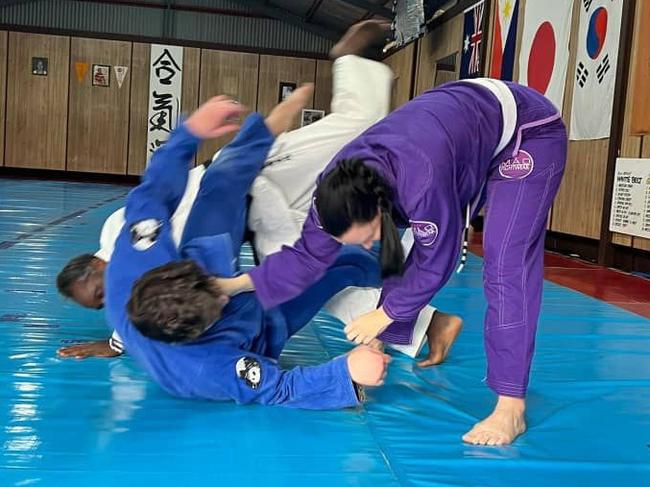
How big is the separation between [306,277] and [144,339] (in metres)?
0.41

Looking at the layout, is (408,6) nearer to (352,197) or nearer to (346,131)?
(346,131)

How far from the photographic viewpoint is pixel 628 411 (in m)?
1.94

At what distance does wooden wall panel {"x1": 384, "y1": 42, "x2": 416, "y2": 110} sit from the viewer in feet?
38.8

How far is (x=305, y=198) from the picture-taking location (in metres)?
2.76

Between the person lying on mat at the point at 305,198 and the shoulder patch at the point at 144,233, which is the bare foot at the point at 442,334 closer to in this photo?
the person lying on mat at the point at 305,198

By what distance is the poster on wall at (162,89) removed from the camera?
14.1m

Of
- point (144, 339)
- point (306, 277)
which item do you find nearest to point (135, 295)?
point (144, 339)

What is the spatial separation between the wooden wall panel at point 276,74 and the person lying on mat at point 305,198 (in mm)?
11761

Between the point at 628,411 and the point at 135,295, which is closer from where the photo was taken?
the point at 135,295

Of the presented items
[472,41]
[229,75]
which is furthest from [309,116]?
[472,41]

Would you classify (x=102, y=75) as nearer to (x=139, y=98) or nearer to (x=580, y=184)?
(x=139, y=98)

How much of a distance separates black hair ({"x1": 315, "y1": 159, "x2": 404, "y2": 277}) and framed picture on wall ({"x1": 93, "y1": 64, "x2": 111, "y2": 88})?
1352 centimetres

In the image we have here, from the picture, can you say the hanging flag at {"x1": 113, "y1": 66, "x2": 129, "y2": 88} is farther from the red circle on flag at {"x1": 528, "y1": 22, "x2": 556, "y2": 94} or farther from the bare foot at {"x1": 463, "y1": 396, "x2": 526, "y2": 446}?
the bare foot at {"x1": 463, "y1": 396, "x2": 526, "y2": 446}

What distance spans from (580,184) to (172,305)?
17.1 ft
